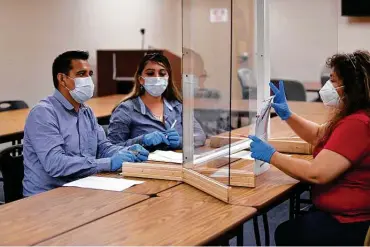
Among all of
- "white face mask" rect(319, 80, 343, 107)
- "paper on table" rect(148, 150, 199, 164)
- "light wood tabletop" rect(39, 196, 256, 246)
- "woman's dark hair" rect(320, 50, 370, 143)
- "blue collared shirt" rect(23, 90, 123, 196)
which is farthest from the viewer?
"paper on table" rect(148, 150, 199, 164)

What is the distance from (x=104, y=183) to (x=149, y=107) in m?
1.22

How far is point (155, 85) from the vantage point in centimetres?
364

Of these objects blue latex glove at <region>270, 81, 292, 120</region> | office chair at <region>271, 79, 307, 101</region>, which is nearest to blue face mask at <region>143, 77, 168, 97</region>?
blue latex glove at <region>270, 81, 292, 120</region>

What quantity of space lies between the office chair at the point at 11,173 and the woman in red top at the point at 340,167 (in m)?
1.24

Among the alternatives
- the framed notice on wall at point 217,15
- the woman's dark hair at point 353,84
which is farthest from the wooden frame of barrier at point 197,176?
the framed notice on wall at point 217,15

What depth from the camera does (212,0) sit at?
838 cm

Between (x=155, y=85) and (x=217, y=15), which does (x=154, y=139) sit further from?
(x=217, y=15)

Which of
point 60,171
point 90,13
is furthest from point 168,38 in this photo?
point 60,171

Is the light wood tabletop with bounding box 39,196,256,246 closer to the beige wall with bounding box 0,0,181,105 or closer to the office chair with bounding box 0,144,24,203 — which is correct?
the office chair with bounding box 0,144,24,203

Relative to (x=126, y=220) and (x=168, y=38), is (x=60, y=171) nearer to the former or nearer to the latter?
(x=126, y=220)

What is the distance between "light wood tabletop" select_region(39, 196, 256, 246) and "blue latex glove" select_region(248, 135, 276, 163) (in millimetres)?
344

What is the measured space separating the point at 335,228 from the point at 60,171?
1.24 m

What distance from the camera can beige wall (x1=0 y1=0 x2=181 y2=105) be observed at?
642 cm

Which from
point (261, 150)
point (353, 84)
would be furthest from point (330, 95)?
point (261, 150)
